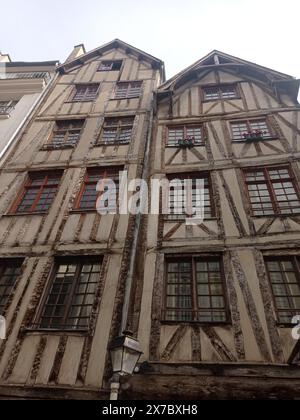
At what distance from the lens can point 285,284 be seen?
6309 millimetres

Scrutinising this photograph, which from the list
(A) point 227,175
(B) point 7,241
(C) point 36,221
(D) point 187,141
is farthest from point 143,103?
(B) point 7,241

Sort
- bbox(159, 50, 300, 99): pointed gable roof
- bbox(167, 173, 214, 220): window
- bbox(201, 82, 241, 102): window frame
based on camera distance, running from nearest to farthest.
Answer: bbox(167, 173, 214, 220): window
bbox(159, 50, 300, 99): pointed gable roof
bbox(201, 82, 241, 102): window frame

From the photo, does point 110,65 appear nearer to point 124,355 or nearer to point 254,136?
point 254,136

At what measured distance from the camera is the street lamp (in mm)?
4496

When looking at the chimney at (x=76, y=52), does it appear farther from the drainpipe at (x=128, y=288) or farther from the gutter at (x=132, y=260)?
the drainpipe at (x=128, y=288)

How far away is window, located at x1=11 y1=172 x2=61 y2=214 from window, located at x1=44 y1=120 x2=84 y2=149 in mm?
1414

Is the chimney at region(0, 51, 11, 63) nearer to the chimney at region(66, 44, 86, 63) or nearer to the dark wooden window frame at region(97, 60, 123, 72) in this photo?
the chimney at region(66, 44, 86, 63)

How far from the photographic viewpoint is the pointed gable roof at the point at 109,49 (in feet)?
48.8

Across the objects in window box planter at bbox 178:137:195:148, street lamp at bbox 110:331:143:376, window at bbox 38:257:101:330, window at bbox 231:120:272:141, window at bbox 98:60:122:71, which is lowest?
Answer: street lamp at bbox 110:331:143:376

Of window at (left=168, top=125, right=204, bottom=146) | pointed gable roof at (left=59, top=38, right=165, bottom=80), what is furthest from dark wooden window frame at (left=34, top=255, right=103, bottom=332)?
pointed gable roof at (left=59, top=38, right=165, bottom=80)

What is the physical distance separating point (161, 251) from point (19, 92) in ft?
36.3

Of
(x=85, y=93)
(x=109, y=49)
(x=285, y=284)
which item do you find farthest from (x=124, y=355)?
(x=109, y=49)

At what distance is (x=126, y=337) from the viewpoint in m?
4.61

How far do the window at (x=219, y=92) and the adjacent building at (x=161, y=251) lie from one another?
8 cm
